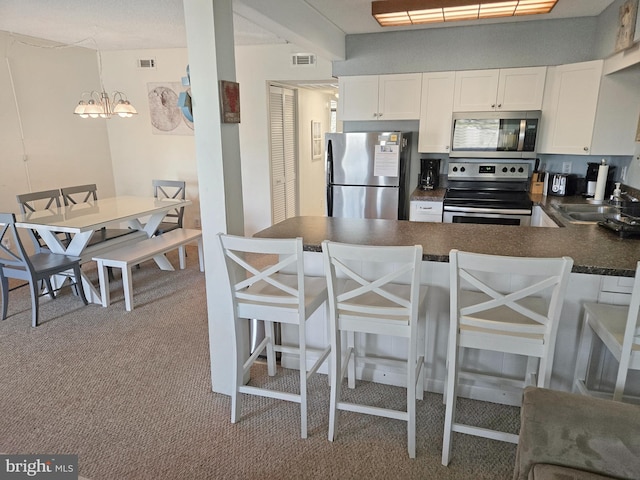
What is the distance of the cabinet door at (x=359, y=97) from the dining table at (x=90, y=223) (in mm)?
2116

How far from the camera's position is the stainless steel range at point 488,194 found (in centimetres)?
383

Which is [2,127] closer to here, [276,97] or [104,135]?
[104,135]

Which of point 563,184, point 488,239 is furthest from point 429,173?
point 488,239

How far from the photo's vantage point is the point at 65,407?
7.89ft

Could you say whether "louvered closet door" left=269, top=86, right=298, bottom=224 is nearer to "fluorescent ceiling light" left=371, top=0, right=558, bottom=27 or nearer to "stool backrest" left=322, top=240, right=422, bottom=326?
"fluorescent ceiling light" left=371, top=0, right=558, bottom=27

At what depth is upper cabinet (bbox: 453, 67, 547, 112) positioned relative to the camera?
3920 millimetres

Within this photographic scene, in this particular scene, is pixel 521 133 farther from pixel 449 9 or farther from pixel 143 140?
pixel 143 140

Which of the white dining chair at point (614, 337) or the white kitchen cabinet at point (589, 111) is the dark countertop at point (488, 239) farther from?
the white kitchen cabinet at point (589, 111)

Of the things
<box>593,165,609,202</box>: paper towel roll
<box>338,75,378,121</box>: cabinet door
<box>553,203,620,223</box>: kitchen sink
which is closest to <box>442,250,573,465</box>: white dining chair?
<box>553,203,620,223</box>: kitchen sink

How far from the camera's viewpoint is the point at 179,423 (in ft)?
7.39

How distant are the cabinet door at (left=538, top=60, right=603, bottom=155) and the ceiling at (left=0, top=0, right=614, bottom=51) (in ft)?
1.60

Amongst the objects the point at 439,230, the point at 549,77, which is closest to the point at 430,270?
the point at 439,230

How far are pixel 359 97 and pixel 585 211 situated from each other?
2423mm

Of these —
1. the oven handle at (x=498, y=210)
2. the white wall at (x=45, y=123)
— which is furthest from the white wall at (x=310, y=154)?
the oven handle at (x=498, y=210)
